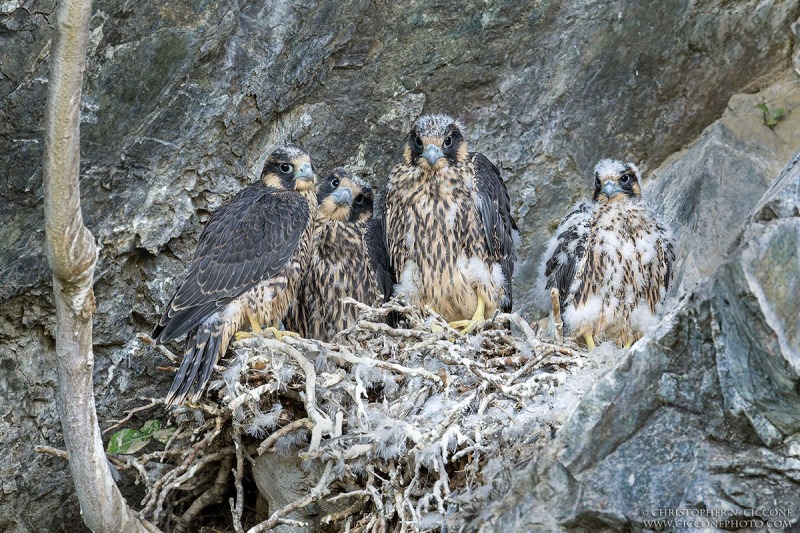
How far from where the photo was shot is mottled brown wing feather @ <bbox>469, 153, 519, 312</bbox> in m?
5.84

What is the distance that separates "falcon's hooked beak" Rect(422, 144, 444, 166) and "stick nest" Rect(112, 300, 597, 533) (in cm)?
89

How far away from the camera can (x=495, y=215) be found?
5871mm

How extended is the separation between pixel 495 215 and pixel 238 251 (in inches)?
54.6

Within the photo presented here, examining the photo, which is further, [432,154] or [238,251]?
[432,154]

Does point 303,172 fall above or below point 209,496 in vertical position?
above

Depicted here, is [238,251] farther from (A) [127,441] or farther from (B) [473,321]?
A: (B) [473,321]

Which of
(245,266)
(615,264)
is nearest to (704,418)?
(615,264)

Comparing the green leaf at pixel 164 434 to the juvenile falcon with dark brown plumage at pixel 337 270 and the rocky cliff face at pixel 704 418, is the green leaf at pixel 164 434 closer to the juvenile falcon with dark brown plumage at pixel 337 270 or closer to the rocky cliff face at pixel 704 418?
the juvenile falcon with dark brown plumage at pixel 337 270

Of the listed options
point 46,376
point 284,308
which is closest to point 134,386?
point 46,376

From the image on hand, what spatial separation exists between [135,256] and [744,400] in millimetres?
3334

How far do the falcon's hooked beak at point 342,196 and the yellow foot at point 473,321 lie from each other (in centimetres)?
87

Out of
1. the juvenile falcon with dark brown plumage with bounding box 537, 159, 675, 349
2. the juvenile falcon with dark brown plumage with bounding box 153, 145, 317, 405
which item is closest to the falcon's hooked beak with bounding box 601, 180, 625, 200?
the juvenile falcon with dark brown plumage with bounding box 537, 159, 675, 349

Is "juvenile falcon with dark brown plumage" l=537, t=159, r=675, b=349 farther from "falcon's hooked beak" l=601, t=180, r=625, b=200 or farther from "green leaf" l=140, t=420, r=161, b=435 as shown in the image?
"green leaf" l=140, t=420, r=161, b=435

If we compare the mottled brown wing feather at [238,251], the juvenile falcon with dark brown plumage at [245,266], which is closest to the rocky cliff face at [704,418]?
the juvenile falcon with dark brown plumage at [245,266]
